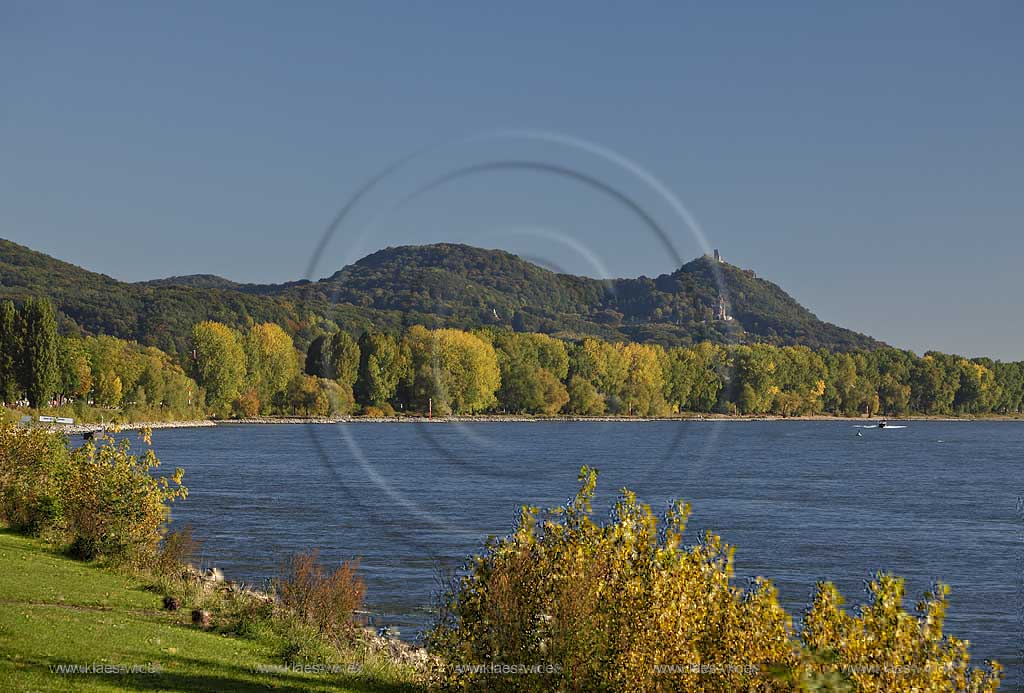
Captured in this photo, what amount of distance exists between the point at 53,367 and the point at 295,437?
28.7m

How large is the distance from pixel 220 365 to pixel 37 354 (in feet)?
148

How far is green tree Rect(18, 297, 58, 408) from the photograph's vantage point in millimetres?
126188

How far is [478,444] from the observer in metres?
146

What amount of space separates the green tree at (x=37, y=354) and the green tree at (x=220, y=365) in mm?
41928

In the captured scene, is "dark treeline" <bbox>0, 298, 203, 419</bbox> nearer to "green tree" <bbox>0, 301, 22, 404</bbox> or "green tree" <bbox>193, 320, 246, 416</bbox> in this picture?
"green tree" <bbox>0, 301, 22, 404</bbox>

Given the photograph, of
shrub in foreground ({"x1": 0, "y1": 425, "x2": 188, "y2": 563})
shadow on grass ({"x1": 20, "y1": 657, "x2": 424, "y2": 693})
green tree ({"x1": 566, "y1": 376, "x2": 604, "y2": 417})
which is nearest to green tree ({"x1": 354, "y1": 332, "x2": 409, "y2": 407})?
green tree ({"x1": 566, "y1": 376, "x2": 604, "y2": 417})

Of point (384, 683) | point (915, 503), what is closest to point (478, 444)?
point (915, 503)

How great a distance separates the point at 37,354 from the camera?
414 ft

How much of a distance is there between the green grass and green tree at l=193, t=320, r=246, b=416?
5748 inches

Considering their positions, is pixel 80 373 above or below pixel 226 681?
above

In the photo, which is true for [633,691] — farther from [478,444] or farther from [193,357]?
[193,357]

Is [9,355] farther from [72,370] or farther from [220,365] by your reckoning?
[220,365]

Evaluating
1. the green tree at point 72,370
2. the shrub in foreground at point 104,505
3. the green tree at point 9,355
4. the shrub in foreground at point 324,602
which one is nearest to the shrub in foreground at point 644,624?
the shrub in foreground at point 324,602

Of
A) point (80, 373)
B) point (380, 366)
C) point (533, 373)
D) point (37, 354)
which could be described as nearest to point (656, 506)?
point (533, 373)
